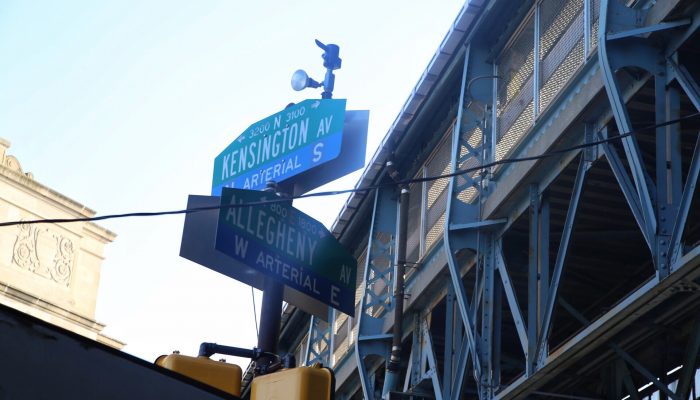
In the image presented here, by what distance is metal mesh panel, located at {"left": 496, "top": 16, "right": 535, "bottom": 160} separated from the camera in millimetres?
15836

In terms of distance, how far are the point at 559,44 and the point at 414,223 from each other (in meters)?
6.82

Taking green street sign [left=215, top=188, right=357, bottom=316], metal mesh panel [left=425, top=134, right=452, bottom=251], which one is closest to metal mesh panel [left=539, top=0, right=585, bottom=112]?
metal mesh panel [left=425, top=134, right=452, bottom=251]

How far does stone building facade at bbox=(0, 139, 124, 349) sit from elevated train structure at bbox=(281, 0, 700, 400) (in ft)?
87.9

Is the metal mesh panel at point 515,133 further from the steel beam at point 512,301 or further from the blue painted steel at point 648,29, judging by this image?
the blue painted steel at point 648,29

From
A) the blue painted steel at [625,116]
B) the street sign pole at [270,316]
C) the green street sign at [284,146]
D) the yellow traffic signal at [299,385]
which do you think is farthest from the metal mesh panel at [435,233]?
the yellow traffic signal at [299,385]

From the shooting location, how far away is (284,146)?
1255 cm

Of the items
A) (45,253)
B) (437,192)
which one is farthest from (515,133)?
(45,253)

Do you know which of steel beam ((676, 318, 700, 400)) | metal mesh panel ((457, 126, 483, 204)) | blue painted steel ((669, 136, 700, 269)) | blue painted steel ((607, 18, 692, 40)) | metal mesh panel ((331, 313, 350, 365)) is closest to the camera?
blue painted steel ((669, 136, 700, 269))

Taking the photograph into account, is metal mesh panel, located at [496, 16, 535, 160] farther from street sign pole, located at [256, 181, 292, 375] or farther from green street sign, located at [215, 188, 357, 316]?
street sign pole, located at [256, 181, 292, 375]

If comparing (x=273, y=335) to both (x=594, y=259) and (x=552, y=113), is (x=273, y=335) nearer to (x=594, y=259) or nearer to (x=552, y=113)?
(x=552, y=113)

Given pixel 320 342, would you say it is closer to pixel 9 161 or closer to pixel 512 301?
pixel 512 301

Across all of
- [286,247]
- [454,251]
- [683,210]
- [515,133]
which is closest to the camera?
[286,247]

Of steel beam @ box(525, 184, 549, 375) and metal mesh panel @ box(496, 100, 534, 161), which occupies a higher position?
metal mesh panel @ box(496, 100, 534, 161)

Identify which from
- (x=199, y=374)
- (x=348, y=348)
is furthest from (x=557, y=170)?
(x=348, y=348)
